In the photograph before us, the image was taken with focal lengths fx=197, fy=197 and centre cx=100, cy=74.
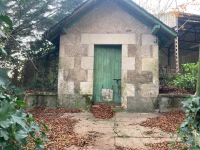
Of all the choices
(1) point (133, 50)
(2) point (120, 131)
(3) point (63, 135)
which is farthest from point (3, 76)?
(1) point (133, 50)

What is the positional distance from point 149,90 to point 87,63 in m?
2.13

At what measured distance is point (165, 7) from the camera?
17.0 m

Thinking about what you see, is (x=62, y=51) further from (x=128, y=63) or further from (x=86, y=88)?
(x=128, y=63)

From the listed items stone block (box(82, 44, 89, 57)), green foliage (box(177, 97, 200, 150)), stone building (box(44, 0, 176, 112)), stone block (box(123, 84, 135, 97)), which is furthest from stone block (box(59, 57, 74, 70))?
green foliage (box(177, 97, 200, 150))

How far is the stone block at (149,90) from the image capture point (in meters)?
6.16

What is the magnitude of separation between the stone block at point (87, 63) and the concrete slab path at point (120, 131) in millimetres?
1505

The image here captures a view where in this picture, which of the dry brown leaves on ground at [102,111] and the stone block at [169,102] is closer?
the dry brown leaves on ground at [102,111]

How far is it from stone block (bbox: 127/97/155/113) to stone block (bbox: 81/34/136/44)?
6.04 feet

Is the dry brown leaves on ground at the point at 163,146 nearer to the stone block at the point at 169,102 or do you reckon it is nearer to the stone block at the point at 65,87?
the stone block at the point at 169,102

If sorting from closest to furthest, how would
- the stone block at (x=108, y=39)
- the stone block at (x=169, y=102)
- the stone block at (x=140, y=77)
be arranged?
the stone block at (x=169, y=102)
the stone block at (x=140, y=77)
the stone block at (x=108, y=39)

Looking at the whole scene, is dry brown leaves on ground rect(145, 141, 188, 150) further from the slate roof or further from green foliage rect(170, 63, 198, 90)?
the slate roof

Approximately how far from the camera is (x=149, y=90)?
20.3 feet

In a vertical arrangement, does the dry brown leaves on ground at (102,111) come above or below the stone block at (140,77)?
below

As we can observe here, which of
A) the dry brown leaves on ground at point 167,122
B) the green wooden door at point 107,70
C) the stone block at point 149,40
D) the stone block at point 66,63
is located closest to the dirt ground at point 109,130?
the dry brown leaves on ground at point 167,122
